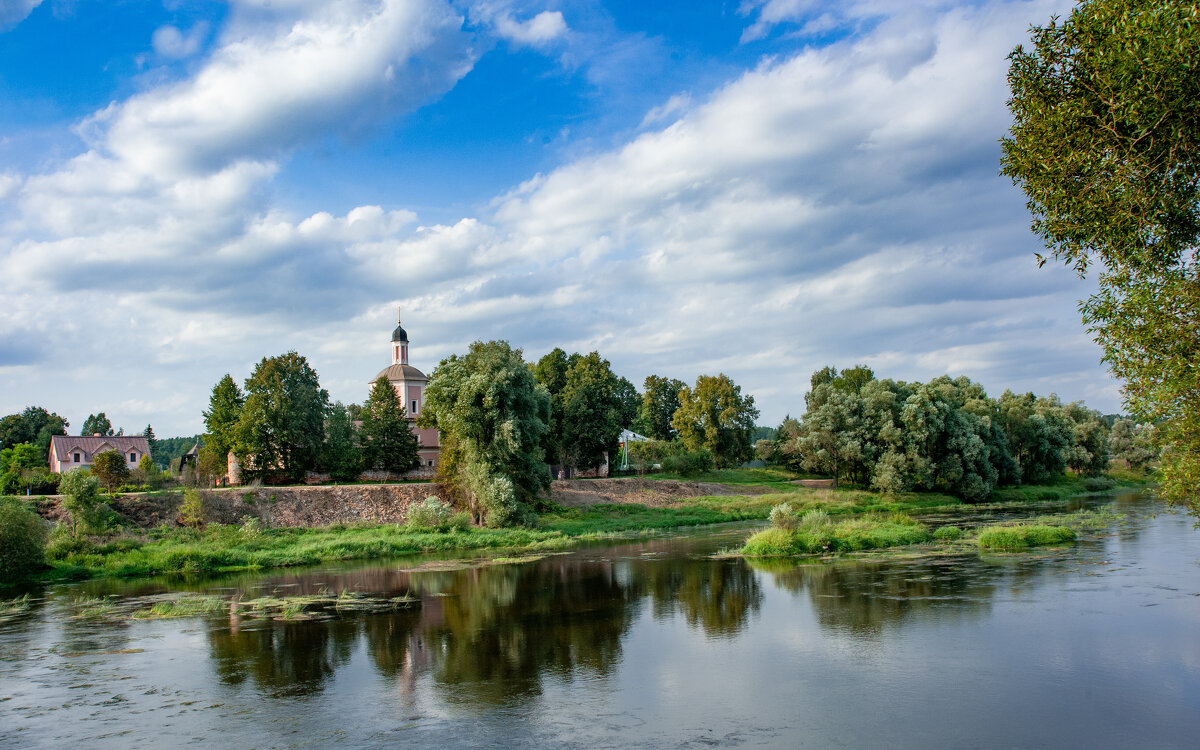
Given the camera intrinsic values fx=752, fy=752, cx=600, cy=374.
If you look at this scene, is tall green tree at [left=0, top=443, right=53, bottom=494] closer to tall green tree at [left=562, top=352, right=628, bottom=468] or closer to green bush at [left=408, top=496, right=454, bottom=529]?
green bush at [left=408, top=496, right=454, bottom=529]

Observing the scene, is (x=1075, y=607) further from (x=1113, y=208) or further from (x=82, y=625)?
(x=82, y=625)

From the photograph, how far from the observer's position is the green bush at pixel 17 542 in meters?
28.2

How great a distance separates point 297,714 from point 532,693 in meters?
4.04

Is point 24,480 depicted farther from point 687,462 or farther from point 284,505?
point 687,462

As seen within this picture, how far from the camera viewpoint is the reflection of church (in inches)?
2940

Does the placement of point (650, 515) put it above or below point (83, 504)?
below

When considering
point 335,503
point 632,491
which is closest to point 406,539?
point 335,503

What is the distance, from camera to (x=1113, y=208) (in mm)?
12406

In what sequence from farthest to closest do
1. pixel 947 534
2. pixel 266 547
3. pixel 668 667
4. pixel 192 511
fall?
Answer: pixel 192 511 → pixel 266 547 → pixel 947 534 → pixel 668 667

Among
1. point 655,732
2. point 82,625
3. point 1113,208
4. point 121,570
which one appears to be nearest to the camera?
point 655,732

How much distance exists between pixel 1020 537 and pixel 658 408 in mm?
62578

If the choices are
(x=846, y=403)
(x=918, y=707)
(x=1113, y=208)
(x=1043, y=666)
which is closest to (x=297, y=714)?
(x=918, y=707)

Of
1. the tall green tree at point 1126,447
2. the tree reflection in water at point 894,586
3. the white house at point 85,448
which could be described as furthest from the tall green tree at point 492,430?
the tall green tree at point 1126,447

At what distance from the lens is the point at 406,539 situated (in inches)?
1492
